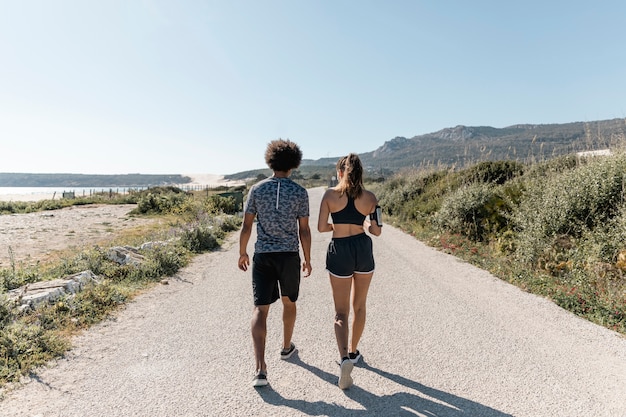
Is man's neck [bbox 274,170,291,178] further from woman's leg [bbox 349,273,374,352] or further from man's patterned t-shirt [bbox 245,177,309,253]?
woman's leg [bbox 349,273,374,352]

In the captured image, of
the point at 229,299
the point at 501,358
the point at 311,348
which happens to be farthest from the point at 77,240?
the point at 501,358

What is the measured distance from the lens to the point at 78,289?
565 centimetres

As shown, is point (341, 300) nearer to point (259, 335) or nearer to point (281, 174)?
point (259, 335)

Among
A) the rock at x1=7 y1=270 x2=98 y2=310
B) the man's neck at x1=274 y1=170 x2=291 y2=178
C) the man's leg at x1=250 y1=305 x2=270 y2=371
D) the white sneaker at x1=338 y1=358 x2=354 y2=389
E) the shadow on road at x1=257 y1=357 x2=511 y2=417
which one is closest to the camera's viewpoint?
the shadow on road at x1=257 y1=357 x2=511 y2=417

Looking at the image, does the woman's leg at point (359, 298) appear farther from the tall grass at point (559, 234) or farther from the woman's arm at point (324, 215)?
the tall grass at point (559, 234)

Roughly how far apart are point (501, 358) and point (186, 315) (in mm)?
3965

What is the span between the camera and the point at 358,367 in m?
3.61

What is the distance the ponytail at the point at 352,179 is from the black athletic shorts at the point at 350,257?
16.8 inches

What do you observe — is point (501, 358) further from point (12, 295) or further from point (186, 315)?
point (12, 295)


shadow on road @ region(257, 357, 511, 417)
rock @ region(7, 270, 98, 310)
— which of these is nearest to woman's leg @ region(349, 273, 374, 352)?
shadow on road @ region(257, 357, 511, 417)

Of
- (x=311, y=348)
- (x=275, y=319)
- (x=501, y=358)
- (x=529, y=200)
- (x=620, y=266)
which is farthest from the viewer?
(x=529, y=200)

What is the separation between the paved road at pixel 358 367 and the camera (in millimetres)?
2943

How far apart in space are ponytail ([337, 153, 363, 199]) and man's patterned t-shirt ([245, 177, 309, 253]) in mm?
363

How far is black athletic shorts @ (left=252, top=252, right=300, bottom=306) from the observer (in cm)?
333
